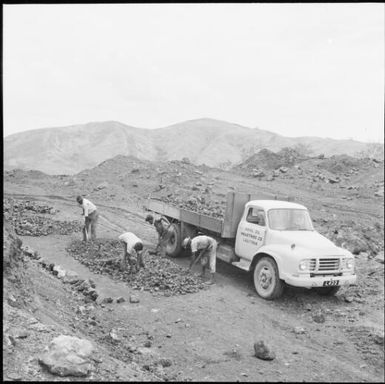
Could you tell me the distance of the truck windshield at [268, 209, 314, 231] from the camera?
1028 cm

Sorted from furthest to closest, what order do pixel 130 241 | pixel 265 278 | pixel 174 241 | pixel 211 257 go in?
1. pixel 174 241
2. pixel 211 257
3. pixel 130 241
4. pixel 265 278

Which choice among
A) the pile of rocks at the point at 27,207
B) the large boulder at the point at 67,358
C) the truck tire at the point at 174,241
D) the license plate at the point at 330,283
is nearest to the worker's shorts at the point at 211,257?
the truck tire at the point at 174,241

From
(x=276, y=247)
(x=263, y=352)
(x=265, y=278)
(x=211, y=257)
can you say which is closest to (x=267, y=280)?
(x=265, y=278)

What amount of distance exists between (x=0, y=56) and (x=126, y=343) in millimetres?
5113

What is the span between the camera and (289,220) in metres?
10.5

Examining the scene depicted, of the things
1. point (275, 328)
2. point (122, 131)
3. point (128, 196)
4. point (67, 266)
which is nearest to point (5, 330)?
point (275, 328)

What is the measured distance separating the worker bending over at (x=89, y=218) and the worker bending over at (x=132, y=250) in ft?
9.37

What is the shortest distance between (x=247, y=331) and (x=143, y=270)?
12.3 ft

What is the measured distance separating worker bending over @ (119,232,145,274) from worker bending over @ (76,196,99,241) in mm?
2856

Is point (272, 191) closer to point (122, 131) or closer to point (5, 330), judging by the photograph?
point (5, 330)

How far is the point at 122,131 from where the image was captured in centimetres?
10381

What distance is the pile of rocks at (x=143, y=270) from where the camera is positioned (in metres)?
10.2

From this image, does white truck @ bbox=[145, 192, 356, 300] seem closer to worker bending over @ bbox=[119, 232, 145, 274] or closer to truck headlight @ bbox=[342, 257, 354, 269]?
truck headlight @ bbox=[342, 257, 354, 269]

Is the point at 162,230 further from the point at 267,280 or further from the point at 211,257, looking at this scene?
the point at 267,280
